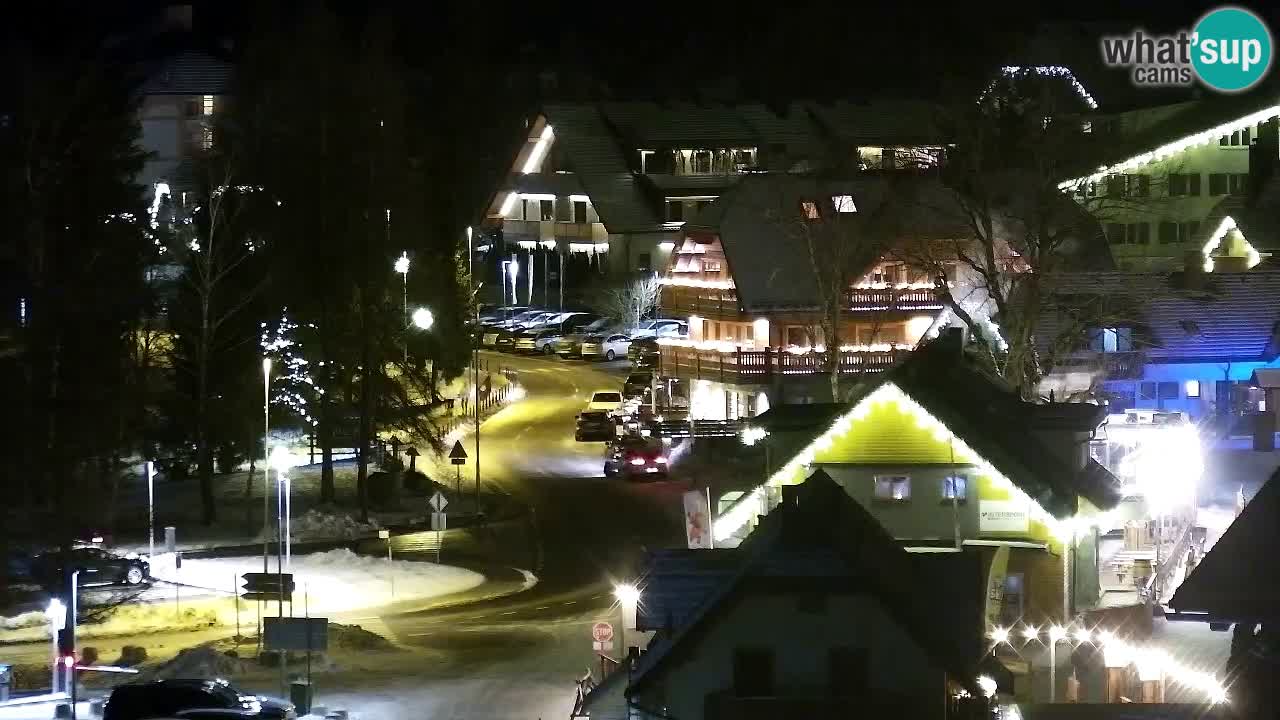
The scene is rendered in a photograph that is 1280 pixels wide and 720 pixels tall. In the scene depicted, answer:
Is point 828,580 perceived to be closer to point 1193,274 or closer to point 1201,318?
point 1201,318

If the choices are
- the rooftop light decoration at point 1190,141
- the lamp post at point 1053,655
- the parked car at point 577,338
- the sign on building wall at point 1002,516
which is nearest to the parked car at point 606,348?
the parked car at point 577,338

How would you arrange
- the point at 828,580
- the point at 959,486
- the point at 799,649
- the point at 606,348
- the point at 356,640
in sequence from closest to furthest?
the point at 828,580 < the point at 799,649 < the point at 959,486 < the point at 356,640 < the point at 606,348

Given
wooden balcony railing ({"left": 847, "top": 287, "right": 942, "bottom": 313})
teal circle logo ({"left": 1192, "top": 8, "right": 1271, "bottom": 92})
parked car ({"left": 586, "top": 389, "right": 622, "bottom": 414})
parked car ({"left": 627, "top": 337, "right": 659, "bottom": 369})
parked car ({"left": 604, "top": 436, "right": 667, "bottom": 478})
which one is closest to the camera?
parked car ({"left": 604, "top": 436, "right": 667, "bottom": 478})

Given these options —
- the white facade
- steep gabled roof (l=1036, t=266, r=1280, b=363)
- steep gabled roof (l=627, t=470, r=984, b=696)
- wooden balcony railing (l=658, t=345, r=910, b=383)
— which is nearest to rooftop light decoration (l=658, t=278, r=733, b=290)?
wooden balcony railing (l=658, t=345, r=910, b=383)

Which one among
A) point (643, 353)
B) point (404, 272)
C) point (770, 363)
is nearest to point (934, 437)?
point (404, 272)

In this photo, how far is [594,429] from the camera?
70.2 m

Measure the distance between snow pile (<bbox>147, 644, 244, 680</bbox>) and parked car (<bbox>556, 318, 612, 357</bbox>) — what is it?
5762 centimetres

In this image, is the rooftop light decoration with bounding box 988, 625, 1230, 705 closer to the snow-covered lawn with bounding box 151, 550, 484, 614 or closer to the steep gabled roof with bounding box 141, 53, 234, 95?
the snow-covered lawn with bounding box 151, 550, 484, 614

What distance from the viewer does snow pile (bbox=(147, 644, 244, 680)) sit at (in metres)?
33.6

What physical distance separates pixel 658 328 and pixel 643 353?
18.0 feet

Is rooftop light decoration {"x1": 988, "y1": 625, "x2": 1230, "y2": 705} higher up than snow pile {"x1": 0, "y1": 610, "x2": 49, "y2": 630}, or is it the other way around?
rooftop light decoration {"x1": 988, "y1": 625, "x2": 1230, "y2": 705}

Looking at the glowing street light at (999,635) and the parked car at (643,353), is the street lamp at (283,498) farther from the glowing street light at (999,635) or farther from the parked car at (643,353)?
the parked car at (643,353)

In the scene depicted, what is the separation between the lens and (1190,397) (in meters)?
62.7

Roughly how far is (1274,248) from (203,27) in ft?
230
